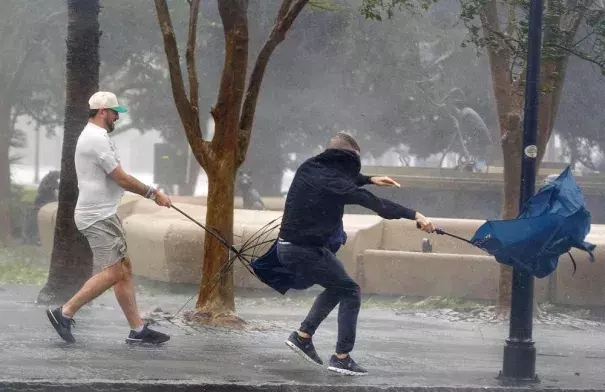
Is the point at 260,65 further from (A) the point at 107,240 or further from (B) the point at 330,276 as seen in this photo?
(B) the point at 330,276

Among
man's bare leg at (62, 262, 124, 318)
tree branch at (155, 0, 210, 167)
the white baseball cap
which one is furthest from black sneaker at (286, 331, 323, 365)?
tree branch at (155, 0, 210, 167)

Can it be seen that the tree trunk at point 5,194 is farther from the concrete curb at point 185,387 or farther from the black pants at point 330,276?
the concrete curb at point 185,387

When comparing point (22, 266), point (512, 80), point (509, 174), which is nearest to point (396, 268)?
point (509, 174)

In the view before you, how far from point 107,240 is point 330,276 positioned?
1.71 m

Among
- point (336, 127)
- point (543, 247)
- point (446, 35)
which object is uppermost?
point (446, 35)

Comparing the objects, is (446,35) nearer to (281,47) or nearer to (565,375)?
(281,47)

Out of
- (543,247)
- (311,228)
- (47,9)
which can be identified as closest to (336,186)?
(311,228)

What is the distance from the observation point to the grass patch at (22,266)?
1577 cm

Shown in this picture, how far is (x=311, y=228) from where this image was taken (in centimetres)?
733

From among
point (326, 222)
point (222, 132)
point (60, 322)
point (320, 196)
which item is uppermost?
point (222, 132)

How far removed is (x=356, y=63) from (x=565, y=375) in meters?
24.5

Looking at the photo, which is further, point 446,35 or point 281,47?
point 446,35

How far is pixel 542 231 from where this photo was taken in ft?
23.7

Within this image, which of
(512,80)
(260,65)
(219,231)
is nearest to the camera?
(219,231)
